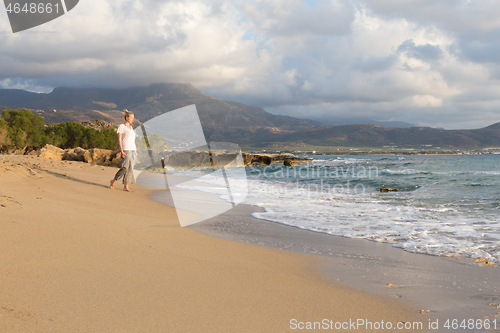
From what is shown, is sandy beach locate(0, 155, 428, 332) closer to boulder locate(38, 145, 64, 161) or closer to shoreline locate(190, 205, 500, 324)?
shoreline locate(190, 205, 500, 324)

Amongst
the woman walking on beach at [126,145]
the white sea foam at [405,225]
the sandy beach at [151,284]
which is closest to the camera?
the sandy beach at [151,284]

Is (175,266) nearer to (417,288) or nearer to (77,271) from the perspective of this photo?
(77,271)

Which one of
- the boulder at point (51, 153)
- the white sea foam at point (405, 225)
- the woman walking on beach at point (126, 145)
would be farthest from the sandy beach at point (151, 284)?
the boulder at point (51, 153)

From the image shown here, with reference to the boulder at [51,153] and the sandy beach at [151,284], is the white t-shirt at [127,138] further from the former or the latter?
the boulder at [51,153]

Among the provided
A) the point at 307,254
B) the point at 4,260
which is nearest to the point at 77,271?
the point at 4,260

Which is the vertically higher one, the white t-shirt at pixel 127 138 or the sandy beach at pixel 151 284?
the white t-shirt at pixel 127 138

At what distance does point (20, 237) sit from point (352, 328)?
336 centimetres

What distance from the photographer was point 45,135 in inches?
1885

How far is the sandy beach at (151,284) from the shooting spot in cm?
221

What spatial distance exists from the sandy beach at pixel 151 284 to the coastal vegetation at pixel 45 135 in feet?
152

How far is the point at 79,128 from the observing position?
165ft

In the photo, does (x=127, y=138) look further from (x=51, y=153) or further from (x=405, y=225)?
(x=51, y=153)

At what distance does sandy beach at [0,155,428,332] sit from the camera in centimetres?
221

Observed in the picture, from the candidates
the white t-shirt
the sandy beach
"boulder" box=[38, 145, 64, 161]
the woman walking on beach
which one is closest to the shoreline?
the sandy beach
